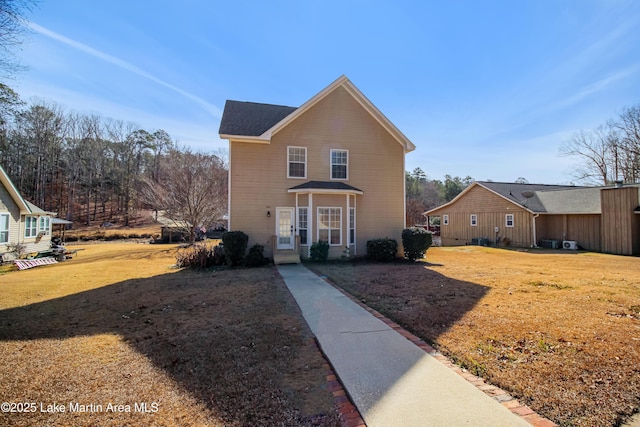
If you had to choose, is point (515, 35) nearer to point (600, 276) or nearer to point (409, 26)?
→ point (409, 26)

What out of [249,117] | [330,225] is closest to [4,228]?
[249,117]

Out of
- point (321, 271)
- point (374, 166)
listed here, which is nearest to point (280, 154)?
point (374, 166)

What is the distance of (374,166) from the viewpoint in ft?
49.1

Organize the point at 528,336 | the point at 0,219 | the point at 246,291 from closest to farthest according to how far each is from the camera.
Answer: the point at 528,336
the point at 246,291
the point at 0,219

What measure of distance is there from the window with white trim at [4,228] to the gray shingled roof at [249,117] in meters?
15.1

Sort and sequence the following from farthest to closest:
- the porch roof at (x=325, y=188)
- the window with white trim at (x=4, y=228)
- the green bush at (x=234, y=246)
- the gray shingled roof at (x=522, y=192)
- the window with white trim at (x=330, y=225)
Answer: the gray shingled roof at (x=522, y=192), the window with white trim at (x=4, y=228), the window with white trim at (x=330, y=225), the porch roof at (x=325, y=188), the green bush at (x=234, y=246)

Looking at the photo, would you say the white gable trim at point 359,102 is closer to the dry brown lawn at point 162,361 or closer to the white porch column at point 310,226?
the white porch column at point 310,226

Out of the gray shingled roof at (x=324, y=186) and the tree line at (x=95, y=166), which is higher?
the tree line at (x=95, y=166)

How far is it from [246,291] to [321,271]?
3601 millimetres

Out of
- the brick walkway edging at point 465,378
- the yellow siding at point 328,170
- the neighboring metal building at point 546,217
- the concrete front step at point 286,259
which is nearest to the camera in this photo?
the brick walkway edging at point 465,378

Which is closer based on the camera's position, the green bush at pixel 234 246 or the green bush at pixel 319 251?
the green bush at pixel 234 246

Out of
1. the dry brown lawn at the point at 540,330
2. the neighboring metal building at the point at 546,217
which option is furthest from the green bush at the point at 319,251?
the neighboring metal building at the point at 546,217

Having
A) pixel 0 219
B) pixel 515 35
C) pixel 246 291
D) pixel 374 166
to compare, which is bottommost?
pixel 246 291

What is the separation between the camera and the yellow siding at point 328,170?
13.2 meters
